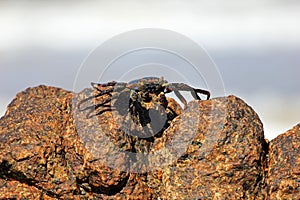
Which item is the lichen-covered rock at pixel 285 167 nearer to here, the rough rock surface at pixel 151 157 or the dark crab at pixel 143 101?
the rough rock surface at pixel 151 157

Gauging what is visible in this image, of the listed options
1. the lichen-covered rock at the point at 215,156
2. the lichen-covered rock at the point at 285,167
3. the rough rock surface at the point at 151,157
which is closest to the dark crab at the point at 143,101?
the rough rock surface at the point at 151,157

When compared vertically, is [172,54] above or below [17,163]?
above

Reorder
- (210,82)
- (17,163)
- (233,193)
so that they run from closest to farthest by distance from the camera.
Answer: (233,193)
(17,163)
(210,82)

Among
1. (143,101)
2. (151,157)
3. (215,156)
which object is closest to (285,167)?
(215,156)

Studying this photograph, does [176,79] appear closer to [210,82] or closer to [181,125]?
[210,82]

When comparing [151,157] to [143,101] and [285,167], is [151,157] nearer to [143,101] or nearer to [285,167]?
[143,101]


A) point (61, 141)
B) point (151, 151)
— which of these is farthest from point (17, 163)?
point (151, 151)

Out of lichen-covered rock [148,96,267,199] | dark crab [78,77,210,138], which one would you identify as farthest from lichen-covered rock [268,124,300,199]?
dark crab [78,77,210,138]

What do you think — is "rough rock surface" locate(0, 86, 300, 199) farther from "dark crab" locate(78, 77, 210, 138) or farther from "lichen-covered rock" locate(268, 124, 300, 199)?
"dark crab" locate(78, 77, 210, 138)
